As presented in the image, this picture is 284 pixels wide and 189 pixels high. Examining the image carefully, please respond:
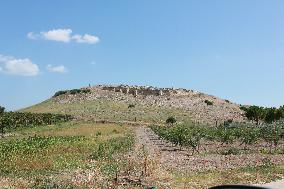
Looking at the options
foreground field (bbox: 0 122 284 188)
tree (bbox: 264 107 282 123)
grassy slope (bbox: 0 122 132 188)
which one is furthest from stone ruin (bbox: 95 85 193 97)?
foreground field (bbox: 0 122 284 188)

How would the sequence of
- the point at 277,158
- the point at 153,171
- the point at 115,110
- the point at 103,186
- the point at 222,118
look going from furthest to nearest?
1. the point at 115,110
2. the point at 222,118
3. the point at 277,158
4. the point at 153,171
5. the point at 103,186

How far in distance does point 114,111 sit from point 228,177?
300 feet

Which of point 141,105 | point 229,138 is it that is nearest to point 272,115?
point 141,105

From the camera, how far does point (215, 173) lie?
26.9m

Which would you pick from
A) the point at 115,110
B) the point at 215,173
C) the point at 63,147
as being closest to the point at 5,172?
the point at 215,173

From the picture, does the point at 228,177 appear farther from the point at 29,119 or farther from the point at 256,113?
the point at 256,113

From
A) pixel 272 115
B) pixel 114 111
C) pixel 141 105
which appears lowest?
pixel 272 115

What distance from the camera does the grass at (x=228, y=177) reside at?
2319cm

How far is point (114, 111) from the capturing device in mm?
115812

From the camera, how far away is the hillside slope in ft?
354

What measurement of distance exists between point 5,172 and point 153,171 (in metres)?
9.28

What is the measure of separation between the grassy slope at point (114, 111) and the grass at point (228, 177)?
70.0 meters

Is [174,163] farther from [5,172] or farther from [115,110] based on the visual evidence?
[115,110]

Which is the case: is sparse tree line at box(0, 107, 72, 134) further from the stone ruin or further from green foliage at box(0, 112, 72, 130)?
the stone ruin
